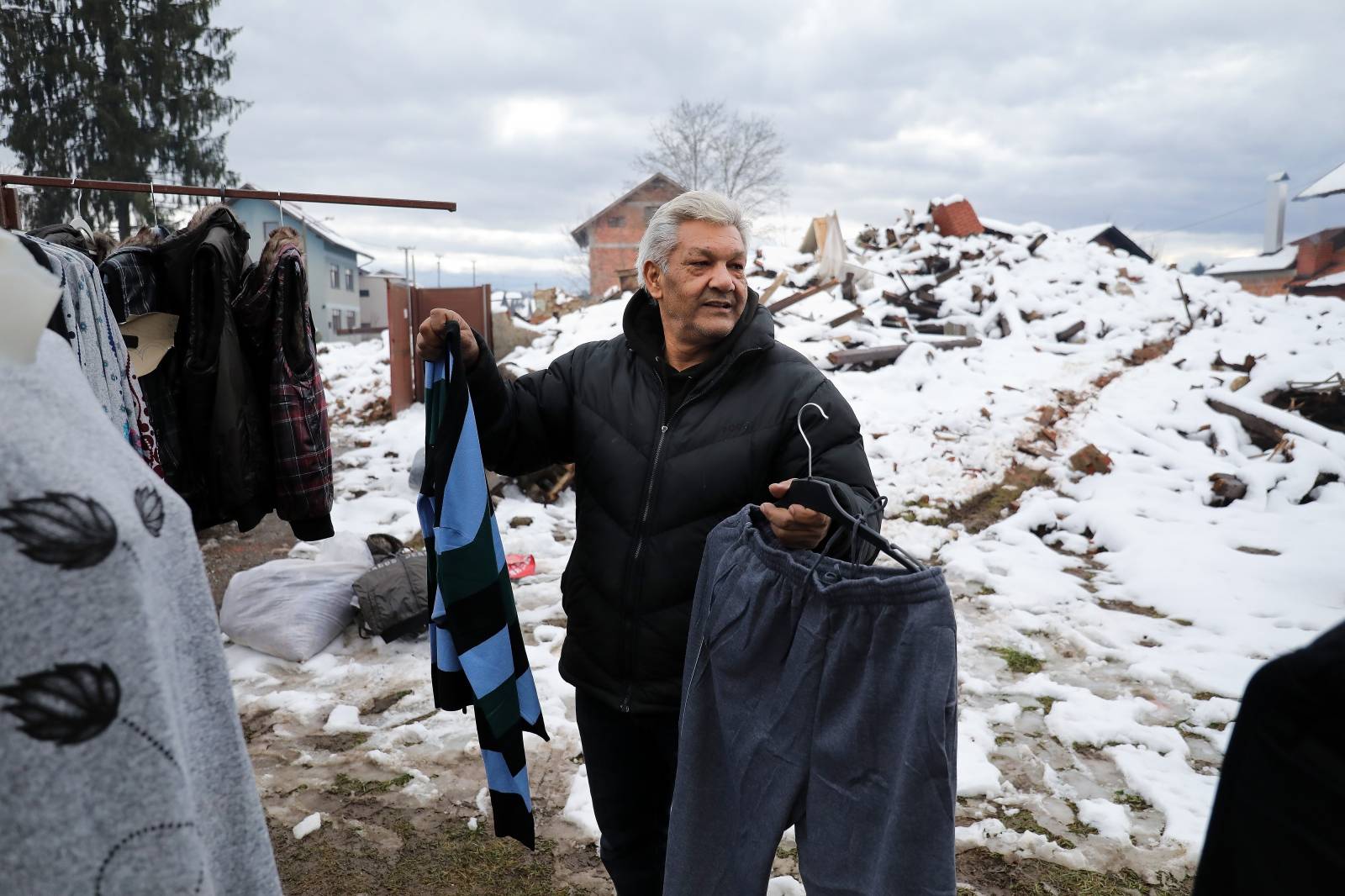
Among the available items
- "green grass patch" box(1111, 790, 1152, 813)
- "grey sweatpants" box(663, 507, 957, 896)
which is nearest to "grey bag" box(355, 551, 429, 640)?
"grey sweatpants" box(663, 507, 957, 896)

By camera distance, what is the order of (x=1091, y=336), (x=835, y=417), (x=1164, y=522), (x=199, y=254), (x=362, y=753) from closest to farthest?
(x=835, y=417)
(x=199, y=254)
(x=362, y=753)
(x=1164, y=522)
(x=1091, y=336)

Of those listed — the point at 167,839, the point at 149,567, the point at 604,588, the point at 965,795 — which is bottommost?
the point at 965,795

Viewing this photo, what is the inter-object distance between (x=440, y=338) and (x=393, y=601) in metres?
3.12

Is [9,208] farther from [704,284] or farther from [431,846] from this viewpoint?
[431,846]

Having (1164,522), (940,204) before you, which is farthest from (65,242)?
(940,204)

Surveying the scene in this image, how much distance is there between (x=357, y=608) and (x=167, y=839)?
15.3ft

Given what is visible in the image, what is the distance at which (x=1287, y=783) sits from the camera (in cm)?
73

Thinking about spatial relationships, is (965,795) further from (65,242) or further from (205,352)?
(65,242)

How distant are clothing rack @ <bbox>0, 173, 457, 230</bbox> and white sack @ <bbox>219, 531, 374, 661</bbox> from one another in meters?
2.48

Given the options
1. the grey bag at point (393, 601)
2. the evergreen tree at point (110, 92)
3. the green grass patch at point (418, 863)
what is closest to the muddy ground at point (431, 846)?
the green grass patch at point (418, 863)

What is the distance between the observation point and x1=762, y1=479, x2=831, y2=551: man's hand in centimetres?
178

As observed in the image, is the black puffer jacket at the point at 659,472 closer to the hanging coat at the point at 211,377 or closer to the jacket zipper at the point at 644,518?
the jacket zipper at the point at 644,518

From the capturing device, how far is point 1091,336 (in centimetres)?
1292

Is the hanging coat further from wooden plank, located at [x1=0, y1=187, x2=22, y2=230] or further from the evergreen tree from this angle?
the evergreen tree
